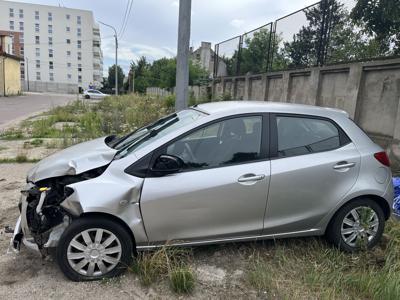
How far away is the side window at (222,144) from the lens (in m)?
3.19

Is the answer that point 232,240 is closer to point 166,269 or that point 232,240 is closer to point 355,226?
point 166,269

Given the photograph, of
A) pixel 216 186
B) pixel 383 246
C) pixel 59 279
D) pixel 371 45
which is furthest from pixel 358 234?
pixel 371 45

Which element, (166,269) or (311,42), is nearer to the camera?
(166,269)

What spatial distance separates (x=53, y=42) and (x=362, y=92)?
88.0 metres

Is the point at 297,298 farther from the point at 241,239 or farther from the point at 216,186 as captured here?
the point at 216,186

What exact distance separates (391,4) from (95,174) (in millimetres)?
6507

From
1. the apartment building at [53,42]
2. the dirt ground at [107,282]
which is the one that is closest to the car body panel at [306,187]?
the dirt ground at [107,282]

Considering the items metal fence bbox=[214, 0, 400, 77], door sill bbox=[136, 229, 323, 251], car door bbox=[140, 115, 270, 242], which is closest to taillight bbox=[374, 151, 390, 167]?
door sill bbox=[136, 229, 323, 251]

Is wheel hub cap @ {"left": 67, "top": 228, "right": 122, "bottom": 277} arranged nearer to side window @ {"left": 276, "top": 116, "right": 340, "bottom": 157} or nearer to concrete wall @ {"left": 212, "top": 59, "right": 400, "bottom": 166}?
side window @ {"left": 276, "top": 116, "right": 340, "bottom": 157}

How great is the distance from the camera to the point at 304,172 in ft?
10.8

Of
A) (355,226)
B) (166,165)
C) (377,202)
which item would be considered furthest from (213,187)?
(377,202)

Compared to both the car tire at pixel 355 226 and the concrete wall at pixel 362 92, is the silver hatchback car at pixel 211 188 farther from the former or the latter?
the concrete wall at pixel 362 92

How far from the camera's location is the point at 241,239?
3322mm

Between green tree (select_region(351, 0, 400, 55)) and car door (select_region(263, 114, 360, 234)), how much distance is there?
14.6ft
